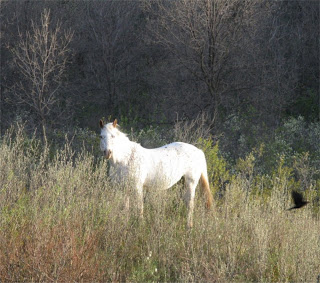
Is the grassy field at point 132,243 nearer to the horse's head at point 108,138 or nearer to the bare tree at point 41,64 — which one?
the horse's head at point 108,138

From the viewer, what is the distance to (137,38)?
19.1 m

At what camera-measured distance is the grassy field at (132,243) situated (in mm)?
4469

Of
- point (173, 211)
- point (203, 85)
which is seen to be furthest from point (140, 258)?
point (203, 85)

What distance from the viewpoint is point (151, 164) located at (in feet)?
22.1

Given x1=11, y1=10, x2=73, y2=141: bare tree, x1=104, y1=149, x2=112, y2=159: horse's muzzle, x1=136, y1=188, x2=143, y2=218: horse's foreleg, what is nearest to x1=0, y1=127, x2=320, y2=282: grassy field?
x1=136, y1=188, x2=143, y2=218: horse's foreleg

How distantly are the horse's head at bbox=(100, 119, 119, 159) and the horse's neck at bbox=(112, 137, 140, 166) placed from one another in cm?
11

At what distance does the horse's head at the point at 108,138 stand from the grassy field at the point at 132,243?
56cm

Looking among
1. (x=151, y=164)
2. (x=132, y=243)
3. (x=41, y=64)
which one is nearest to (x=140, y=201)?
(x=151, y=164)

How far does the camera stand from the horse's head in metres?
6.35

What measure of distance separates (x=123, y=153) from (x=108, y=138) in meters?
0.30

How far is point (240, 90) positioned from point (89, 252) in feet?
36.5

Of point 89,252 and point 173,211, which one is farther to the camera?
point 173,211

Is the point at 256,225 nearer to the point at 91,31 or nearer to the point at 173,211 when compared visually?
the point at 173,211

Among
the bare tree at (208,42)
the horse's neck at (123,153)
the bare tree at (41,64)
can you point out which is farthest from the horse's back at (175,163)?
the bare tree at (208,42)
